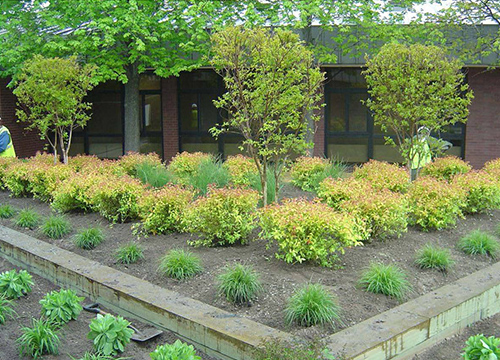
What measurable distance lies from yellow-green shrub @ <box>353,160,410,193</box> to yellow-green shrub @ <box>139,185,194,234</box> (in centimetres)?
335

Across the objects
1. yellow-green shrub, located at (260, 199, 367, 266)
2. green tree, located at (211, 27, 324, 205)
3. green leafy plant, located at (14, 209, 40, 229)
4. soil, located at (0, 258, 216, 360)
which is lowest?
soil, located at (0, 258, 216, 360)

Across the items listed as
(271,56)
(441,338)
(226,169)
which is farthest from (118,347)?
(226,169)

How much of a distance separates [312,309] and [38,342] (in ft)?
7.75

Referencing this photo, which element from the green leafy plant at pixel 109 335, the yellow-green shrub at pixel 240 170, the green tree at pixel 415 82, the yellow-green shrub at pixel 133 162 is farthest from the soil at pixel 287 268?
the yellow-green shrub at pixel 133 162

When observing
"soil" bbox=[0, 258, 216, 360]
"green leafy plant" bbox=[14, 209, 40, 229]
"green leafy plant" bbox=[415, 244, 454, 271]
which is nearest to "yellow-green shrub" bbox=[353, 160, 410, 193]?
"green leafy plant" bbox=[415, 244, 454, 271]

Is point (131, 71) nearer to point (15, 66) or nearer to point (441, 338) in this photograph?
point (15, 66)

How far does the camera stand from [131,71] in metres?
17.5

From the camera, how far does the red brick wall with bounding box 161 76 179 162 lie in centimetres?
1966

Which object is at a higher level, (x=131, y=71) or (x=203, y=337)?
(x=131, y=71)

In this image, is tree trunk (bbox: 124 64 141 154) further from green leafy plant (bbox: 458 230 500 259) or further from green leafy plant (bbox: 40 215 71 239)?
green leafy plant (bbox: 458 230 500 259)

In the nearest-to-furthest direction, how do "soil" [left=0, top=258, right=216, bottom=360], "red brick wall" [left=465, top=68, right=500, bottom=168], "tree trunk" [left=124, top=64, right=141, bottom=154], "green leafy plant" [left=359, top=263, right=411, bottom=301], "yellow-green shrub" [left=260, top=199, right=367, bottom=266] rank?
"soil" [left=0, top=258, right=216, bottom=360]
"green leafy plant" [left=359, top=263, right=411, bottom=301]
"yellow-green shrub" [left=260, top=199, right=367, bottom=266]
"tree trunk" [left=124, top=64, right=141, bottom=154]
"red brick wall" [left=465, top=68, right=500, bottom=168]

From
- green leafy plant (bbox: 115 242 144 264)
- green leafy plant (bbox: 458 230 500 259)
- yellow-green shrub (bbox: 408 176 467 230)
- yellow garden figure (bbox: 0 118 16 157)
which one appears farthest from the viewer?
yellow garden figure (bbox: 0 118 16 157)

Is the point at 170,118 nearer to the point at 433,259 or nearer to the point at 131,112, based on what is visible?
the point at 131,112

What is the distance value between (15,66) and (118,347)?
13.4m
